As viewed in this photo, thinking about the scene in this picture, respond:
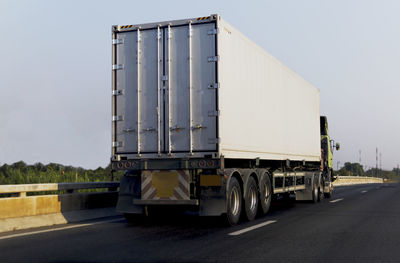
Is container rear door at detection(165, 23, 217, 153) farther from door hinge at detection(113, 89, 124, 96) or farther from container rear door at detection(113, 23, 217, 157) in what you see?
door hinge at detection(113, 89, 124, 96)

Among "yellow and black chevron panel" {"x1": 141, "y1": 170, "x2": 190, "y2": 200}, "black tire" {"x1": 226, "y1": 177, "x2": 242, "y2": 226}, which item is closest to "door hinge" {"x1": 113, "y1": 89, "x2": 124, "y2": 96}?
"yellow and black chevron panel" {"x1": 141, "y1": 170, "x2": 190, "y2": 200}

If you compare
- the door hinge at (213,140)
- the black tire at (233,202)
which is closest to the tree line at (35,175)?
the door hinge at (213,140)

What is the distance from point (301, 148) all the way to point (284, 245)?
9461 millimetres

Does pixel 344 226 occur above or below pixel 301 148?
below

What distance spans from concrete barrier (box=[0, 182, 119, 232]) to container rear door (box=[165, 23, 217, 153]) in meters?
2.73

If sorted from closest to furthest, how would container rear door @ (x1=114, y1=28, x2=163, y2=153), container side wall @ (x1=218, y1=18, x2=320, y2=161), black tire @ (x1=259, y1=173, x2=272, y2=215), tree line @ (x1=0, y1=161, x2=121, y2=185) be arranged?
container side wall @ (x1=218, y1=18, x2=320, y2=161) → container rear door @ (x1=114, y1=28, x2=163, y2=153) → black tire @ (x1=259, y1=173, x2=272, y2=215) → tree line @ (x1=0, y1=161, x2=121, y2=185)

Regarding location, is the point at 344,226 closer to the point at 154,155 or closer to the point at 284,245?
the point at 284,245

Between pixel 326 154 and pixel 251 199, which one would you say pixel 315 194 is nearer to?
pixel 326 154

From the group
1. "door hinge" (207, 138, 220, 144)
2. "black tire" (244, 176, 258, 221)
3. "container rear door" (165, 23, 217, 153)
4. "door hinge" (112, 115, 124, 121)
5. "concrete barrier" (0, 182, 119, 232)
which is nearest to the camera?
"concrete barrier" (0, 182, 119, 232)

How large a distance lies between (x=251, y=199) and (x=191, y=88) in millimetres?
3216

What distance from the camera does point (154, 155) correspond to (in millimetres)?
10359

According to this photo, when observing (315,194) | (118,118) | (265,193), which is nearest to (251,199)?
(265,193)

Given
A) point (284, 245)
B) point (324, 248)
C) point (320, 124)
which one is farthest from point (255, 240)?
point (320, 124)

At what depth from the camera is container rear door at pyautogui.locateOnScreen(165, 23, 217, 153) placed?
10.0 meters
